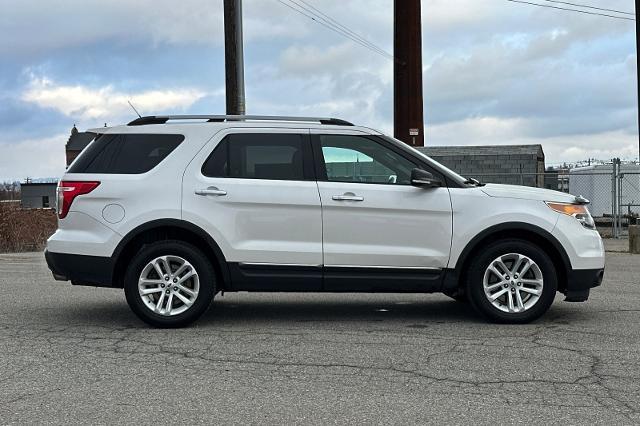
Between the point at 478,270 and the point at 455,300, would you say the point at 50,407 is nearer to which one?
the point at 478,270

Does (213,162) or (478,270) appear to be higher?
(213,162)

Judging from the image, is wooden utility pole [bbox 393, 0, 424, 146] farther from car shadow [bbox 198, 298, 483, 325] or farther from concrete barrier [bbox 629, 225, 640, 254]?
car shadow [bbox 198, 298, 483, 325]

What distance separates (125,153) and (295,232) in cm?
177

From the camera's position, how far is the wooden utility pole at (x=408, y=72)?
22578mm

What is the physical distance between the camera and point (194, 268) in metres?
6.58

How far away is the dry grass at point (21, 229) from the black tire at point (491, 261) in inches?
532

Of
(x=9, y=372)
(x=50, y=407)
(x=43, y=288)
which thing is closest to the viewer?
(x=50, y=407)

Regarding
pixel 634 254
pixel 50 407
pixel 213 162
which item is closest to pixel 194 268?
pixel 213 162

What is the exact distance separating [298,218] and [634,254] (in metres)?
10.4

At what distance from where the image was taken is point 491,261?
21.9 feet

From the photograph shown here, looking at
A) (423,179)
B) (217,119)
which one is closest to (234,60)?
(217,119)

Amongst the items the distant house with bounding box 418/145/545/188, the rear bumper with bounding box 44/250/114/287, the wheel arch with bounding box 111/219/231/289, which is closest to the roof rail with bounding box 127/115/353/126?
the wheel arch with bounding box 111/219/231/289

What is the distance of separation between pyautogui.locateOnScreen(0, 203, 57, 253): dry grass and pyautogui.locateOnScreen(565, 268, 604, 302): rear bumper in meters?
14.1

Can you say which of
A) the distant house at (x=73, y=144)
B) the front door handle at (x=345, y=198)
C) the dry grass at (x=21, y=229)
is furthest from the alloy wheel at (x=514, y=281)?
the distant house at (x=73, y=144)
